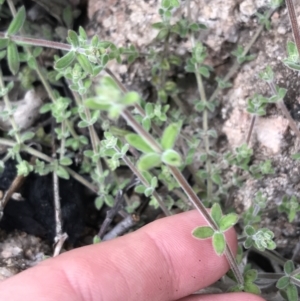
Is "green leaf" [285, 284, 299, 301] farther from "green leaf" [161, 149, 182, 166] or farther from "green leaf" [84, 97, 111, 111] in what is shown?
"green leaf" [84, 97, 111, 111]

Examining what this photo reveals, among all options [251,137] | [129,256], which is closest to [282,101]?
[251,137]

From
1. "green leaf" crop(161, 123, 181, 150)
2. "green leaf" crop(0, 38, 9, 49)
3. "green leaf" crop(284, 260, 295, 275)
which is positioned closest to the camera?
"green leaf" crop(161, 123, 181, 150)

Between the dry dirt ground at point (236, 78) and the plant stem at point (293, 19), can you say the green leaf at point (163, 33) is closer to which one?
the dry dirt ground at point (236, 78)

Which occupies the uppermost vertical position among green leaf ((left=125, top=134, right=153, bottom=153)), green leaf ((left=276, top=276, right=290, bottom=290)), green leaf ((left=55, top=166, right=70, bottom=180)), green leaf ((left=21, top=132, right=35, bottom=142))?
green leaf ((left=125, top=134, right=153, bottom=153))

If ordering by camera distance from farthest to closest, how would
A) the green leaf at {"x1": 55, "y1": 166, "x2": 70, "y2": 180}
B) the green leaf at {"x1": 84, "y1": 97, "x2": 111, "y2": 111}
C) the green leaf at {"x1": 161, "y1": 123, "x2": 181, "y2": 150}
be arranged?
the green leaf at {"x1": 55, "y1": 166, "x2": 70, "y2": 180} < the green leaf at {"x1": 161, "y1": 123, "x2": 181, "y2": 150} < the green leaf at {"x1": 84, "y1": 97, "x2": 111, "y2": 111}

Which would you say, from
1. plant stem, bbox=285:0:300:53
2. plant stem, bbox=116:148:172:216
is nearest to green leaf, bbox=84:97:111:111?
plant stem, bbox=116:148:172:216
